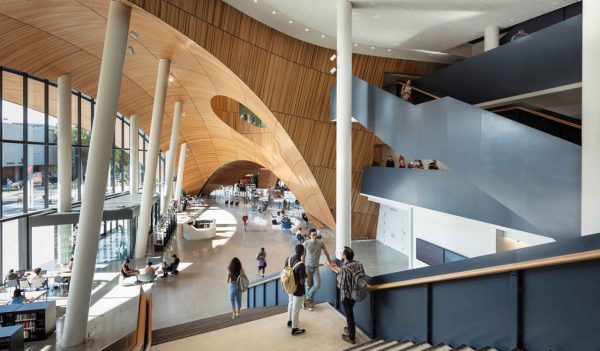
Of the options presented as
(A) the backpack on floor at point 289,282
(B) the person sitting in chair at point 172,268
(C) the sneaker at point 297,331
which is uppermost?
(A) the backpack on floor at point 289,282

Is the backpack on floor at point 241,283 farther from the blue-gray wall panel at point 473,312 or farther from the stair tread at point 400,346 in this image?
the blue-gray wall panel at point 473,312

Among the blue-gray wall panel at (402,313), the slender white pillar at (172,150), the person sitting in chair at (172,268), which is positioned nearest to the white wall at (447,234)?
the blue-gray wall panel at (402,313)

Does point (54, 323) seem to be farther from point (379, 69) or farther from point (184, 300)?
point (379, 69)

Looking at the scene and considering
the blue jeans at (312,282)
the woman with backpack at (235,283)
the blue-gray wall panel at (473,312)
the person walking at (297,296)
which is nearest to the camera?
the blue-gray wall panel at (473,312)

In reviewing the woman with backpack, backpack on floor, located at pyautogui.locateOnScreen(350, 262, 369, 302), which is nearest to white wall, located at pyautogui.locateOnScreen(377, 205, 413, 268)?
the woman with backpack

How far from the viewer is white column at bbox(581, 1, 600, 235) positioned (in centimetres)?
414

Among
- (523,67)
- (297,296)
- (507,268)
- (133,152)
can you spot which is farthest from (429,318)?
(133,152)

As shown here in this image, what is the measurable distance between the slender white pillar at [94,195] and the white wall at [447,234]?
776 cm

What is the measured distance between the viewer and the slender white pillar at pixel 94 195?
22.4 feet

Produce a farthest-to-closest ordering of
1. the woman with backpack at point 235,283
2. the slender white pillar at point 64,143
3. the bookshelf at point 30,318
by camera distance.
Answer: the slender white pillar at point 64,143 → the bookshelf at point 30,318 → the woman with backpack at point 235,283

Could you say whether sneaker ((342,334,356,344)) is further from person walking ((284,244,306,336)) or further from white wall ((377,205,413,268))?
white wall ((377,205,413,268))

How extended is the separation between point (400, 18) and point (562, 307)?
369 inches

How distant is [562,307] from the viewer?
294 centimetres

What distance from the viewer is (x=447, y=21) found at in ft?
34.9
